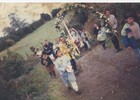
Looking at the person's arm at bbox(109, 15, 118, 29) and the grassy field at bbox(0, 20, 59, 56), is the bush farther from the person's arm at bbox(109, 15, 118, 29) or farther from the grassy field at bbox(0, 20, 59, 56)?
the person's arm at bbox(109, 15, 118, 29)

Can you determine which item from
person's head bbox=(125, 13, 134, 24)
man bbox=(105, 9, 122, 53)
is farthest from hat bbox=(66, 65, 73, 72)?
person's head bbox=(125, 13, 134, 24)

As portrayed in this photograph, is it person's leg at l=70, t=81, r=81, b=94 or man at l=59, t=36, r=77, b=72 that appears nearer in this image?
person's leg at l=70, t=81, r=81, b=94

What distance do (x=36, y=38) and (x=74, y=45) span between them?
501 millimetres

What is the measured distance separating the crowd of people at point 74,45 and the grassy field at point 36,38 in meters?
0.06

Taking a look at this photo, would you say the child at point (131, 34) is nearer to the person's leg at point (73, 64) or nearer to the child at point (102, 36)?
the child at point (102, 36)

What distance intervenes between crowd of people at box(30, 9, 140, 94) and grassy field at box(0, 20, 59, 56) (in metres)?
0.06

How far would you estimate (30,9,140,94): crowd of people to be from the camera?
6.22m

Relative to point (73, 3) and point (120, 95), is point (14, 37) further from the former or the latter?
point (120, 95)

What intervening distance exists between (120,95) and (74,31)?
1015 millimetres

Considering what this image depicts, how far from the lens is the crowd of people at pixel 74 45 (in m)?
6.22

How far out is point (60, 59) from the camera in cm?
623

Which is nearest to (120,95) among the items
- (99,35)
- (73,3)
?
(99,35)

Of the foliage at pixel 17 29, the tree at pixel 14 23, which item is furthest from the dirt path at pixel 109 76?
the tree at pixel 14 23

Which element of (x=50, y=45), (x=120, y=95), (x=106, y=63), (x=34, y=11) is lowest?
(x=120, y=95)
